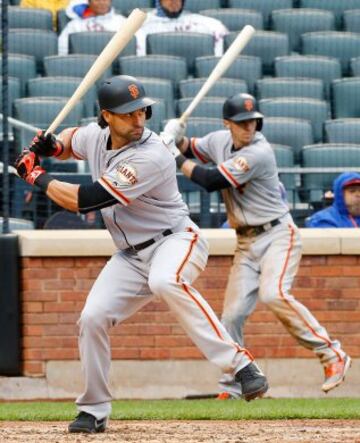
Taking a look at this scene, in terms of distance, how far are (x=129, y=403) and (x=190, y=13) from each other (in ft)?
17.1

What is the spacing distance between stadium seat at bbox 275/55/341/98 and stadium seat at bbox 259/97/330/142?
82 cm

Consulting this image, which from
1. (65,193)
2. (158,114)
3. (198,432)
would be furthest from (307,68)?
(198,432)

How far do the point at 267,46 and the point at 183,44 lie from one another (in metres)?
0.82

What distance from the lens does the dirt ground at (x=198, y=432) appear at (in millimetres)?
6027

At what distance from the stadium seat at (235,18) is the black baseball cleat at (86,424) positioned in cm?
728

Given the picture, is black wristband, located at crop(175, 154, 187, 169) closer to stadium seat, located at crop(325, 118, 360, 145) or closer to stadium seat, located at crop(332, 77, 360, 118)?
stadium seat, located at crop(325, 118, 360, 145)

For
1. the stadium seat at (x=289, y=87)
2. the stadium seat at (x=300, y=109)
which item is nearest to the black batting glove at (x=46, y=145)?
the stadium seat at (x=300, y=109)

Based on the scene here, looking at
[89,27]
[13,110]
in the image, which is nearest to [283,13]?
[89,27]

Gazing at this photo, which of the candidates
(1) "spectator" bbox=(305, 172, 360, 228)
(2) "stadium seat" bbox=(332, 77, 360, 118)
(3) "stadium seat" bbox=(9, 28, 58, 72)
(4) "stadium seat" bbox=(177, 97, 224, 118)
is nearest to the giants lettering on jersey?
(1) "spectator" bbox=(305, 172, 360, 228)

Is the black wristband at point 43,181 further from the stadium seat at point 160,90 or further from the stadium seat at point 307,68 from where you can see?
the stadium seat at point 307,68

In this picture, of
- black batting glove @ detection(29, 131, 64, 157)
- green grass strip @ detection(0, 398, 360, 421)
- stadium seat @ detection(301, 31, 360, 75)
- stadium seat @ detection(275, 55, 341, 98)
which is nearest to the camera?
black batting glove @ detection(29, 131, 64, 157)

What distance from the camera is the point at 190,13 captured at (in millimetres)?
13336

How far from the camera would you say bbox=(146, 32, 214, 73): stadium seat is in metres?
12.7

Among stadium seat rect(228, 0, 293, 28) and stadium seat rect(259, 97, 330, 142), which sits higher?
stadium seat rect(228, 0, 293, 28)
